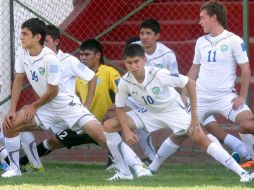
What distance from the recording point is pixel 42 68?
1019 cm

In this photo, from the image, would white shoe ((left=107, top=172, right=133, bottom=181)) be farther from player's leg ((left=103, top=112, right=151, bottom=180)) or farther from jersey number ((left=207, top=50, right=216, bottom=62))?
jersey number ((left=207, top=50, right=216, bottom=62))

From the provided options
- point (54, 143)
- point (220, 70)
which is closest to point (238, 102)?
point (220, 70)

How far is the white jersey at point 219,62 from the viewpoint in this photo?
10.5 m

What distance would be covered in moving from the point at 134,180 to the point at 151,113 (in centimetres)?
77

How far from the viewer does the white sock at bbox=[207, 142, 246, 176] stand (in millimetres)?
9305

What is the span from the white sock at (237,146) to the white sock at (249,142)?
0.05m

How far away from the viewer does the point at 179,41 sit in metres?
13.2

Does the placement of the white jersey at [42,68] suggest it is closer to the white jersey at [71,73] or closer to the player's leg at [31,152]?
the white jersey at [71,73]

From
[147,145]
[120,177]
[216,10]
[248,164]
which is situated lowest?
[248,164]

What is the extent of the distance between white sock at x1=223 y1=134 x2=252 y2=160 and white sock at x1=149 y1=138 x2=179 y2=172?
0.92m

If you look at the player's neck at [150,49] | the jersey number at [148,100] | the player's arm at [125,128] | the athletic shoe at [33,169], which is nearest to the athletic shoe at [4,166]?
the athletic shoe at [33,169]

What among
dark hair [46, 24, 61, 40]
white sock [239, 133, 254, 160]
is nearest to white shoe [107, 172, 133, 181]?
white sock [239, 133, 254, 160]

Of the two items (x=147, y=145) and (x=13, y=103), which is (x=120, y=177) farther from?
(x=147, y=145)

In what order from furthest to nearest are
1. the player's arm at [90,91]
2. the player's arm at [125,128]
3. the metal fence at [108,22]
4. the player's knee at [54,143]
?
the metal fence at [108,22], the player's knee at [54,143], the player's arm at [90,91], the player's arm at [125,128]
